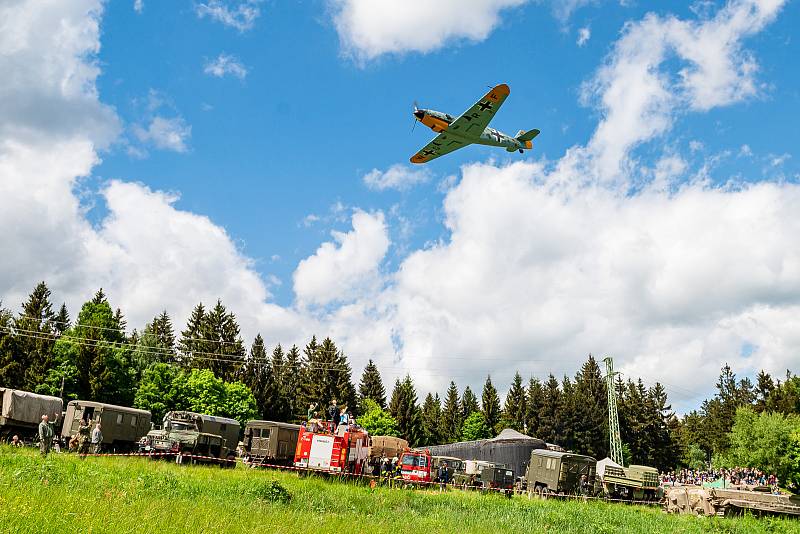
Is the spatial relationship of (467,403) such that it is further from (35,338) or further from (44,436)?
(44,436)

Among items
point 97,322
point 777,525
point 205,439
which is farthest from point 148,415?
point 97,322

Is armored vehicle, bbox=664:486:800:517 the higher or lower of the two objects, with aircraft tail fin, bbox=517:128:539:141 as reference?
lower

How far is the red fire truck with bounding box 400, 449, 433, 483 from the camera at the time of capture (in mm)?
33719

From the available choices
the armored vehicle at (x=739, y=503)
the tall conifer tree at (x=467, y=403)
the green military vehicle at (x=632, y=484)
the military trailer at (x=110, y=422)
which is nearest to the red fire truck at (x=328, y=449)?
the military trailer at (x=110, y=422)

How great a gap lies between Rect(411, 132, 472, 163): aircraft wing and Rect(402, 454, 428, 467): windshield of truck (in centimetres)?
1685

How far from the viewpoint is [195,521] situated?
1130 centimetres

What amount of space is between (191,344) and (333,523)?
71.1 metres

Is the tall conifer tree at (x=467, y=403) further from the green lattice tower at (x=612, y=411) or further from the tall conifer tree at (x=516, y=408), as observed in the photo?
the green lattice tower at (x=612, y=411)

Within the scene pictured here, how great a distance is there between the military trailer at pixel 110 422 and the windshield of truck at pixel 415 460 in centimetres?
1434

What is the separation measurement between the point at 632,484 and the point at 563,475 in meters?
4.84

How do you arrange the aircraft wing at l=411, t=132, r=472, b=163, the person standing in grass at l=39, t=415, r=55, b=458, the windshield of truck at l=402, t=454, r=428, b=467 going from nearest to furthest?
the person standing in grass at l=39, t=415, r=55, b=458 < the aircraft wing at l=411, t=132, r=472, b=163 < the windshield of truck at l=402, t=454, r=428, b=467

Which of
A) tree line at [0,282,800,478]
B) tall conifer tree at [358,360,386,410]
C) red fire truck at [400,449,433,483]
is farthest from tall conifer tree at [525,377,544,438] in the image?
red fire truck at [400,449,433,483]

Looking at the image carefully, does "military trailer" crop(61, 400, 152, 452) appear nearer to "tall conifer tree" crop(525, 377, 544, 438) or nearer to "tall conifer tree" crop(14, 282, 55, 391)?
"tall conifer tree" crop(14, 282, 55, 391)

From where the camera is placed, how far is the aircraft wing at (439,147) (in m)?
31.6
